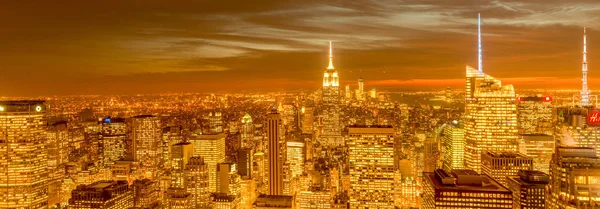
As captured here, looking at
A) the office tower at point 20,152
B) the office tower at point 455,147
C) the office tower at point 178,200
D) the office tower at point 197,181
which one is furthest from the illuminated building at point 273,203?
the office tower at point 455,147

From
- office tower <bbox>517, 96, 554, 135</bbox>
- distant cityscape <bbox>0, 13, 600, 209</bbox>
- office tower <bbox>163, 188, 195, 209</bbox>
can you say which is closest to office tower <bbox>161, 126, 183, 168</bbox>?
distant cityscape <bbox>0, 13, 600, 209</bbox>

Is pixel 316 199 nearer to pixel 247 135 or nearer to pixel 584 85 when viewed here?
pixel 247 135

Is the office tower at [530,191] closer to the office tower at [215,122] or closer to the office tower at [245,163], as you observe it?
the office tower at [245,163]

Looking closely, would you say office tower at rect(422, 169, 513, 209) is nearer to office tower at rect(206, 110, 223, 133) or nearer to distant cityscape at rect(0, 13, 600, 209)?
distant cityscape at rect(0, 13, 600, 209)

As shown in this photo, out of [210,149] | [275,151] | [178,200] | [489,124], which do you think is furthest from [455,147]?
[178,200]

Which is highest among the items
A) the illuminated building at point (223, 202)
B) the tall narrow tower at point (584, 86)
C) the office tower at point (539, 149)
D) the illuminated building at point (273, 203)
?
the tall narrow tower at point (584, 86)
